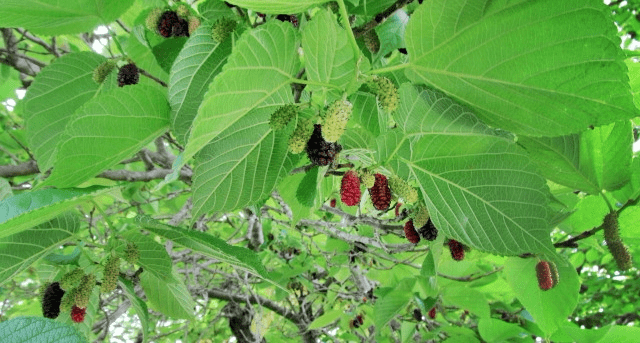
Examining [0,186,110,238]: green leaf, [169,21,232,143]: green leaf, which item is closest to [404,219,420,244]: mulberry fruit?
[169,21,232,143]: green leaf

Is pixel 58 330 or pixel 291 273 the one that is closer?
pixel 58 330

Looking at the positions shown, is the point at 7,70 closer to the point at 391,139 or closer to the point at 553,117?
the point at 391,139

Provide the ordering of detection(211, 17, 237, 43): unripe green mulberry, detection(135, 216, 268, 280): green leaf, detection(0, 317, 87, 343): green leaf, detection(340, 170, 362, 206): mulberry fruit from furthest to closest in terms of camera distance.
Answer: detection(340, 170, 362, 206): mulberry fruit
detection(211, 17, 237, 43): unripe green mulberry
detection(135, 216, 268, 280): green leaf
detection(0, 317, 87, 343): green leaf

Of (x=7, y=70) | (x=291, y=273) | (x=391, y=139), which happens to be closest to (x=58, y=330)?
(x=391, y=139)

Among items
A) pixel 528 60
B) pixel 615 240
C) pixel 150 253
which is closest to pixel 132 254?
pixel 150 253

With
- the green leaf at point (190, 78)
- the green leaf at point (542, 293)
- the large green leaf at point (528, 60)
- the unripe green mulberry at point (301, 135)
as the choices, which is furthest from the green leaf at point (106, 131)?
the green leaf at point (542, 293)

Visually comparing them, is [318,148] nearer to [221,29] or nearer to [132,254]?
[221,29]

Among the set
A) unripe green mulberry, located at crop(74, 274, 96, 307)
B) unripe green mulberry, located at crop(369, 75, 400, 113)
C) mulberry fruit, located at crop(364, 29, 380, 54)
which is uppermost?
mulberry fruit, located at crop(364, 29, 380, 54)

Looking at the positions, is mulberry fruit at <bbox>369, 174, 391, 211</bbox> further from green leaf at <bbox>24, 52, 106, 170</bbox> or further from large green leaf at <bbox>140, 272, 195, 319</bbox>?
green leaf at <bbox>24, 52, 106, 170</bbox>
